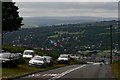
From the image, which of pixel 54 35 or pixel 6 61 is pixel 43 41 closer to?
pixel 54 35

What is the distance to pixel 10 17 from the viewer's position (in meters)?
82.2

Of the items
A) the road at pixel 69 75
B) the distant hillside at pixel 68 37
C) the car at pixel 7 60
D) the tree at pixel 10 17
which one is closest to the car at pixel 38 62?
the car at pixel 7 60

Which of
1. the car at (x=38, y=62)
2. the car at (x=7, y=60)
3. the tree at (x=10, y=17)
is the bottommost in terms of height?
the car at (x=38, y=62)

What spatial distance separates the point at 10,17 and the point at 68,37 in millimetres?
66023

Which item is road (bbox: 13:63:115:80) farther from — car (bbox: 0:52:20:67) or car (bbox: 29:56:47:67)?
car (bbox: 29:56:47:67)

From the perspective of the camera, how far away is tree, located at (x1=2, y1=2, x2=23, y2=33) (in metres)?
80.6

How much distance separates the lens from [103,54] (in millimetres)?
129875

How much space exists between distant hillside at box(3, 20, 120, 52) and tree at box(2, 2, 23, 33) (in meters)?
38.6

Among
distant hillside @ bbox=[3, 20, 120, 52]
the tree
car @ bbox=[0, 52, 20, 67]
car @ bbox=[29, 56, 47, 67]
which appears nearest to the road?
car @ bbox=[0, 52, 20, 67]

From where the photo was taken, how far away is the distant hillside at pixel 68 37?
12781cm

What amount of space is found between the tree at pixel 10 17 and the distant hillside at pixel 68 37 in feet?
127

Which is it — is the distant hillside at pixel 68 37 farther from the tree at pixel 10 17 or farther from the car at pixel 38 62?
the car at pixel 38 62

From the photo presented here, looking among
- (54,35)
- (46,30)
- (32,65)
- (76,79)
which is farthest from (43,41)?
(76,79)

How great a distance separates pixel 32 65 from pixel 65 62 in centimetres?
2348
